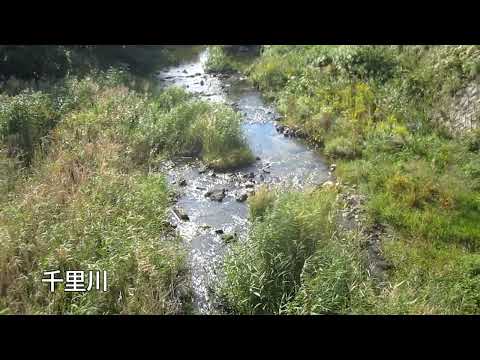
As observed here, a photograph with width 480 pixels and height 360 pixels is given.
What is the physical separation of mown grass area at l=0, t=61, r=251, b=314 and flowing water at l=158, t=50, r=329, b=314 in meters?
0.38

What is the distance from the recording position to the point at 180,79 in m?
18.9

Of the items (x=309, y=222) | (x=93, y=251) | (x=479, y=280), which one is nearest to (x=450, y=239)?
(x=479, y=280)

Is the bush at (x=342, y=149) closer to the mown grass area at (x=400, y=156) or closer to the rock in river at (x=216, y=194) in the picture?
the mown grass area at (x=400, y=156)

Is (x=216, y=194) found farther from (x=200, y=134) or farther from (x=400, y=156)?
(x=400, y=156)

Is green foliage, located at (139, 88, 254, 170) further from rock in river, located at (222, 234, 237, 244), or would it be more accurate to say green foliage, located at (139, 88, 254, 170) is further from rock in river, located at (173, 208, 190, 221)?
rock in river, located at (222, 234, 237, 244)

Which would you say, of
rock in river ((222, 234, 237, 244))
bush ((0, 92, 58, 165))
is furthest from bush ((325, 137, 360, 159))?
bush ((0, 92, 58, 165))

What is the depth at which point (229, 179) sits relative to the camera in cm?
1138

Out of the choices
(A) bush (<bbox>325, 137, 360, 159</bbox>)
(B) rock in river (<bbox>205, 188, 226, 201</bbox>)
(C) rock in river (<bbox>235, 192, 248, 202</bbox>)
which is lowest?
(B) rock in river (<bbox>205, 188, 226, 201</bbox>)

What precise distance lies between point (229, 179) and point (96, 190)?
387cm

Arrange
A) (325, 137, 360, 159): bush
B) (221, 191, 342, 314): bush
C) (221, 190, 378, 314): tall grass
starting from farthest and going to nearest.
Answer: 1. (325, 137, 360, 159): bush
2. (221, 191, 342, 314): bush
3. (221, 190, 378, 314): tall grass

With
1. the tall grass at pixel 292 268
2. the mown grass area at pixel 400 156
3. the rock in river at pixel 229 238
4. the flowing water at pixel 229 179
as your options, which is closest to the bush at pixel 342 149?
the mown grass area at pixel 400 156

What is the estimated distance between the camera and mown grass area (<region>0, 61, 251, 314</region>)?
628 centimetres

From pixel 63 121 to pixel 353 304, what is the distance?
8613 millimetres
